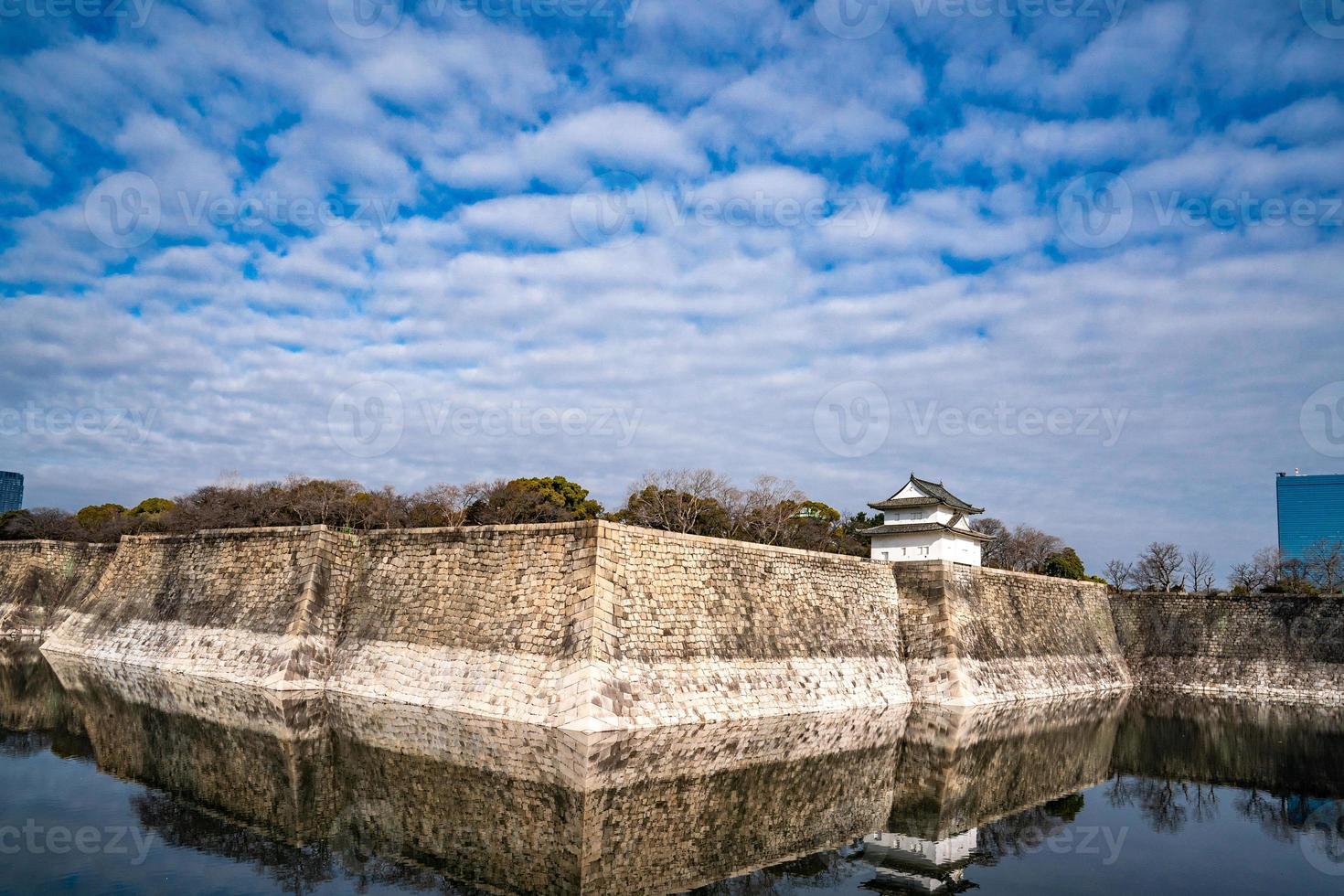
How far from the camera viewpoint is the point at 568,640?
15.6m

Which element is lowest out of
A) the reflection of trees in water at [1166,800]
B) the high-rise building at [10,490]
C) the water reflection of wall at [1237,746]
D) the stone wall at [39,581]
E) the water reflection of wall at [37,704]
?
the water reflection of wall at [1237,746]

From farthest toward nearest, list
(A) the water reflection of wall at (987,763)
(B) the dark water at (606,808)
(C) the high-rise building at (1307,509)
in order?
1. (C) the high-rise building at (1307,509)
2. (A) the water reflection of wall at (987,763)
3. (B) the dark water at (606,808)

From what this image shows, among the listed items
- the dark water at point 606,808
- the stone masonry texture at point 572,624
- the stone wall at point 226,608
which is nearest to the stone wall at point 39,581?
the stone masonry texture at point 572,624

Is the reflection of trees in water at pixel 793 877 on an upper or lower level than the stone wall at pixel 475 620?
lower

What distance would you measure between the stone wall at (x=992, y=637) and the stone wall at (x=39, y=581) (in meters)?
29.2

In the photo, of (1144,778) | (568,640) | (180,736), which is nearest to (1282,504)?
(1144,778)

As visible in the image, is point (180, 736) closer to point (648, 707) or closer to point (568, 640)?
point (568, 640)

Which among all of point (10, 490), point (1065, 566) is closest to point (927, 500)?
point (1065, 566)

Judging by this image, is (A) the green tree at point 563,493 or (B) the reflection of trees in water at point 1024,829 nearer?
(B) the reflection of trees in water at point 1024,829

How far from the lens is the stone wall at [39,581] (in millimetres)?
32500

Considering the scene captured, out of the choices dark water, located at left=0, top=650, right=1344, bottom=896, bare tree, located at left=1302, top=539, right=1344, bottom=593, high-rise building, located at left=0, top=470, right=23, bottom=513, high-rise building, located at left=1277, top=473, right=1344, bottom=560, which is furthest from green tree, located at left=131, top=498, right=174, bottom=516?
high-rise building, located at left=1277, top=473, right=1344, bottom=560

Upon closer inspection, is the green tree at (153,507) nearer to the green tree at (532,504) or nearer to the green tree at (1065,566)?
the green tree at (532,504)

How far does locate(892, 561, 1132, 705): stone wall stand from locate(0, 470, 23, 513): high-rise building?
13407 centimetres

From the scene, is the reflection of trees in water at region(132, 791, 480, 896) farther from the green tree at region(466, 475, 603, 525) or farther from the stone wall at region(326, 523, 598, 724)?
the green tree at region(466, 475, 603, 525)
